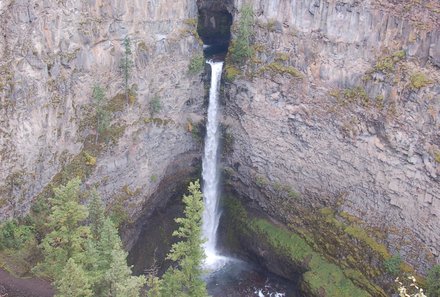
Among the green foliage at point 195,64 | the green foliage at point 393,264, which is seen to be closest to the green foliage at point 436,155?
the green foliage at point 393,264

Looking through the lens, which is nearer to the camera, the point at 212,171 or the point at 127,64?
the point at 127,64

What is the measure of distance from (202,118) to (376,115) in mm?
14541

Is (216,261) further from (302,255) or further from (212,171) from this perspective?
(212,171)

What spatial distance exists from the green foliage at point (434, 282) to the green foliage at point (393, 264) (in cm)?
241

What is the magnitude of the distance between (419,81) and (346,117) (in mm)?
5572

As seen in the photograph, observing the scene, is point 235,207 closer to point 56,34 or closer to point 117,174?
point 117,174

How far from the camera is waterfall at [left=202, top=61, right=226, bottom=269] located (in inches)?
1628

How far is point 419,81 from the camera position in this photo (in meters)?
31.6

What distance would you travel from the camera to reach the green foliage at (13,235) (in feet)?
96.3

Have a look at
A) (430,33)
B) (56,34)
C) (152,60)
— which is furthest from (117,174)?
(430,33)

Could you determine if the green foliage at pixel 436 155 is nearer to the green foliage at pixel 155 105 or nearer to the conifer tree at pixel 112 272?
the green foliage at pixel 155 105

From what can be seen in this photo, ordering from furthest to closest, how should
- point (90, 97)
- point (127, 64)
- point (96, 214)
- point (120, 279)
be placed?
1. point (127, 64)
2. point (90, 97)
3. point (96, 214)
4. point (120, 279)

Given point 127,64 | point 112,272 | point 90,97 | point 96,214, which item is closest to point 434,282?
point 112,272

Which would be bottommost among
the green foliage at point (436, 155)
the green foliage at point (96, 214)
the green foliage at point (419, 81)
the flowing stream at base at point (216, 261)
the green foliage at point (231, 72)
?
the flowing stream at base at point (216, 261)
